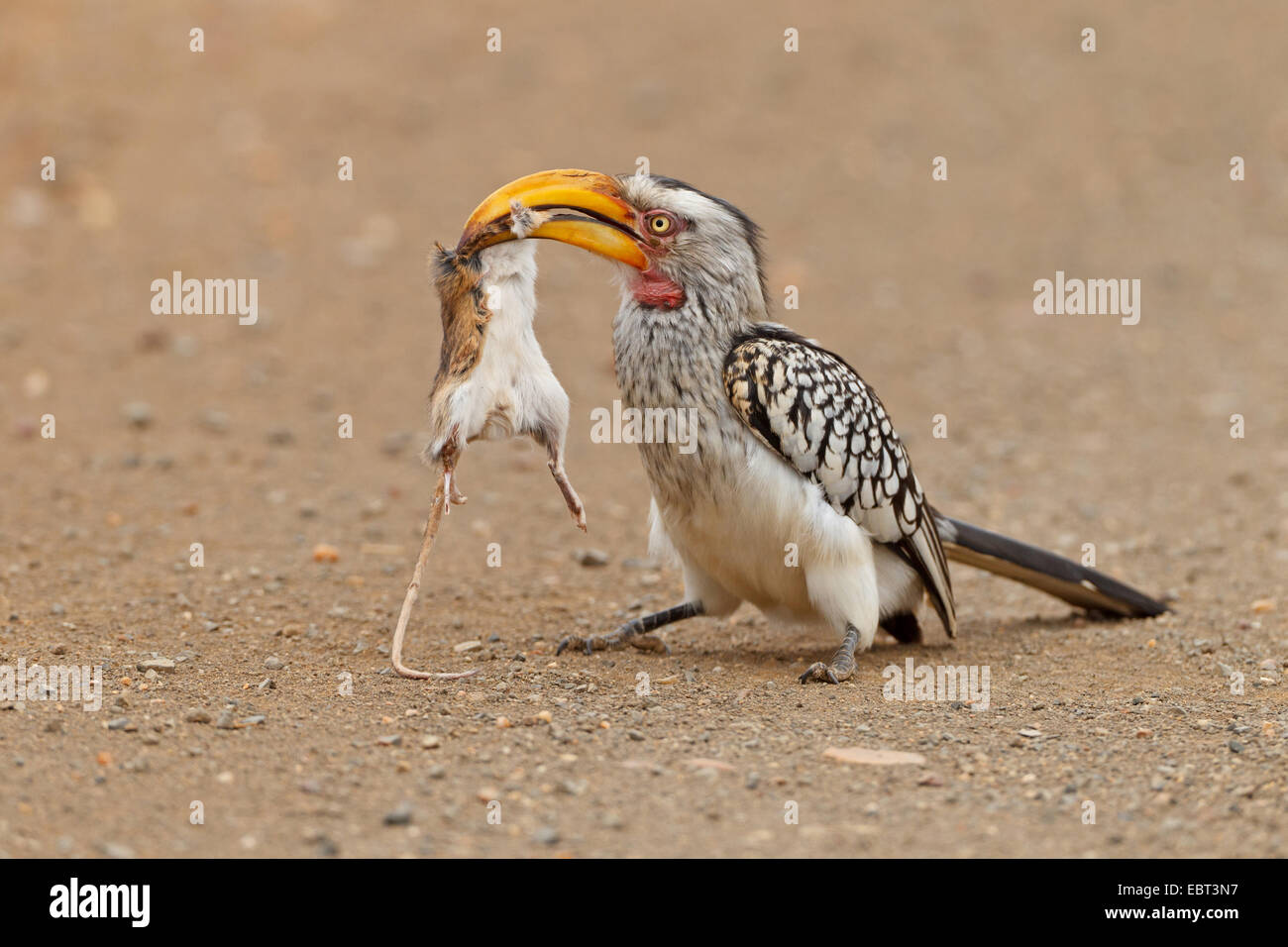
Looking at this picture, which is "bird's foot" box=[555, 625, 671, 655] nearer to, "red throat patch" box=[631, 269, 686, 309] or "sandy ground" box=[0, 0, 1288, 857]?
"sandy ground" box=[0, 0, 1288, 857]

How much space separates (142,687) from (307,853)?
1.60 meters

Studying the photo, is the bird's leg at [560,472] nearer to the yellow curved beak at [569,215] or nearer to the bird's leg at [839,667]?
the yellow curved beak at [569,215]

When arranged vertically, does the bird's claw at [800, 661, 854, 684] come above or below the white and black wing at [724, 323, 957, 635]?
below

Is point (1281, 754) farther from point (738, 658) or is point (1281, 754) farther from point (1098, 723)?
point (738, 658)

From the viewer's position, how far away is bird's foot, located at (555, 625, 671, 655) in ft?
19.5

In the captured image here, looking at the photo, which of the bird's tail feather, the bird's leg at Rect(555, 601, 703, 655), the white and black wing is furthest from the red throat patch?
the bird's tail feather

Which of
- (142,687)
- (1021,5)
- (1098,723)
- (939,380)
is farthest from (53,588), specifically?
(1021,5)

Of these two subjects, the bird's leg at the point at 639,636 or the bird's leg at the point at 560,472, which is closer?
the bird's leg at the point at 560,472

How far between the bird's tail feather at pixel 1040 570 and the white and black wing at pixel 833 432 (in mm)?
312

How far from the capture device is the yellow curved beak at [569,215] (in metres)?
5.09

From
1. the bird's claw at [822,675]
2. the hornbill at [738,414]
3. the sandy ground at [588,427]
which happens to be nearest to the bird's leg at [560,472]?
the hornbill at [738,414]

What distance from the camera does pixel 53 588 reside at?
6.45m

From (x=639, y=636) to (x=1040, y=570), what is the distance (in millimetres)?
1923

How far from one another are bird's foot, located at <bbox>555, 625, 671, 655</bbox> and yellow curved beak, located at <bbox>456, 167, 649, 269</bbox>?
1601mm
